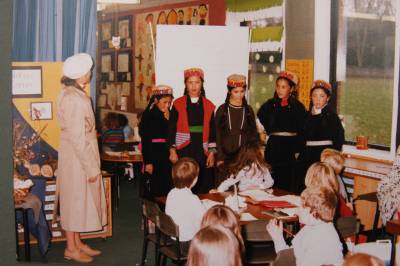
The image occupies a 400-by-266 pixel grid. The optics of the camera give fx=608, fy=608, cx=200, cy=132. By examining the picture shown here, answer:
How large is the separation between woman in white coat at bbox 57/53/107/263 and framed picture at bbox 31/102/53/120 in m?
0.30

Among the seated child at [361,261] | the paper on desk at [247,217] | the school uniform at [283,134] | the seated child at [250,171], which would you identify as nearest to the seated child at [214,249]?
the seated child at [361,261]

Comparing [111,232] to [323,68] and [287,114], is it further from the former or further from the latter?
[323,68]

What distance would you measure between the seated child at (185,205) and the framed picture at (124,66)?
7743 millimetres

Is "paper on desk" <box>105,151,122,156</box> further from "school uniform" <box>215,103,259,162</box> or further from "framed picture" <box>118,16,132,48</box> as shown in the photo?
"framed picture" <box>118,16,132,48</box>

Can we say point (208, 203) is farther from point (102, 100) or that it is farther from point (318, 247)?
point (102, 100)

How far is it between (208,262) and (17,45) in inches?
130

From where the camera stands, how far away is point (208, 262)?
105 inches

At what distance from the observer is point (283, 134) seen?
6570mm

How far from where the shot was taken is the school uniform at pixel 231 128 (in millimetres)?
6289

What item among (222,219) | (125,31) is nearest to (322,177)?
(222,219)

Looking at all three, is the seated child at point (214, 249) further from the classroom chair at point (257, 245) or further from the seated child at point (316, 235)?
the classroom chair at point (257, 245)

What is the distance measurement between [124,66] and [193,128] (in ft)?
20.8

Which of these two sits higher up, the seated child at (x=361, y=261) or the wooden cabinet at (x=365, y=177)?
the seated child at (x=361, y=261)

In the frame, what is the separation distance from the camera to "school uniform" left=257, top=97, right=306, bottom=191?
6523mm
